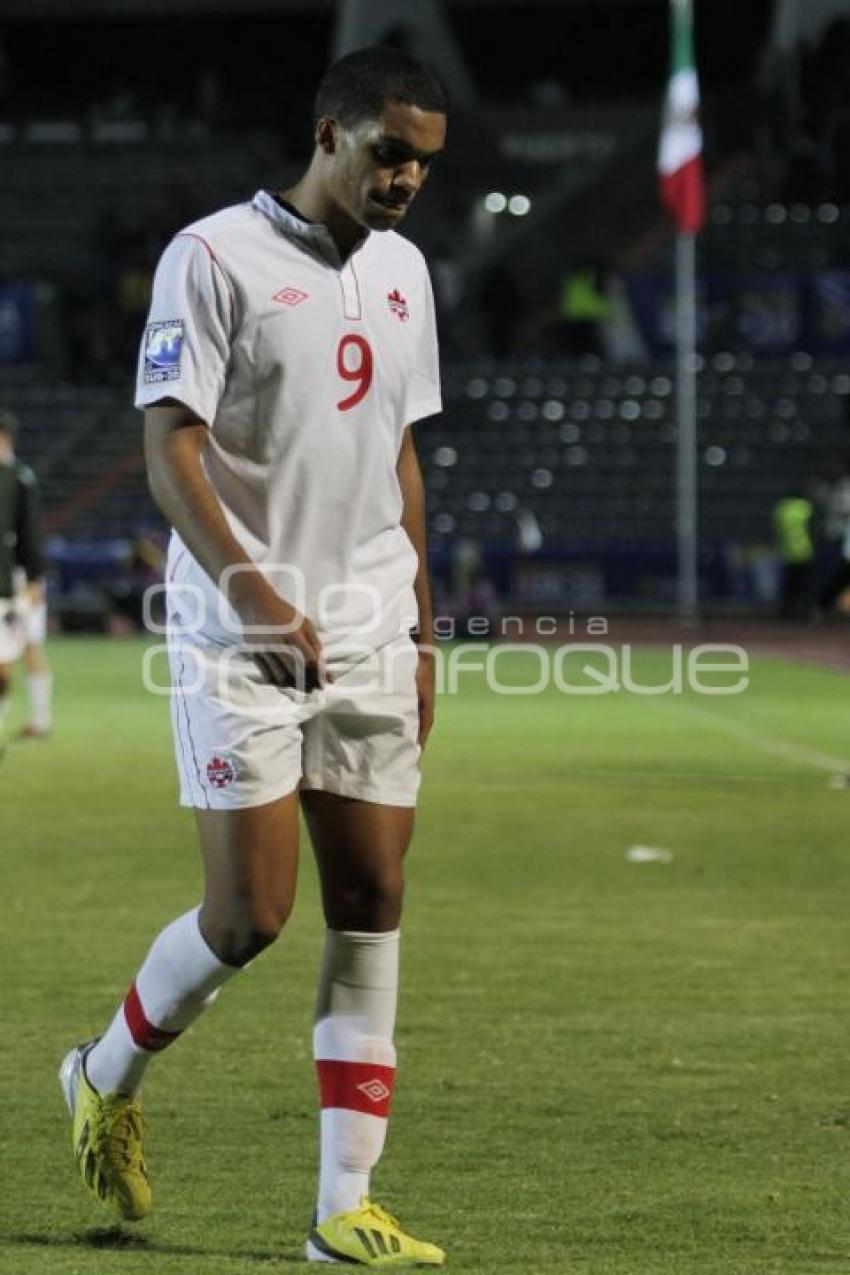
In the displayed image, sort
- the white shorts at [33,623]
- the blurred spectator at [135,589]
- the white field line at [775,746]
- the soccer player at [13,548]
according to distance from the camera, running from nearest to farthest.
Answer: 1. the white field line at [775,746]
2. the soccer player at [13,548]
3. the white shorts at [33,623]
4. the blurred spectator at [135,589]

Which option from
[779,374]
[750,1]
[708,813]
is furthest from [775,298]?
[708,813]

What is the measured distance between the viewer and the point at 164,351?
5.27m

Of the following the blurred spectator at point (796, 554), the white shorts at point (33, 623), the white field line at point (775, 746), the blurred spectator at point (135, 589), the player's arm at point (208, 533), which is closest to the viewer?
the player's arm at point (208, 533)

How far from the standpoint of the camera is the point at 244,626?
5.28 metres

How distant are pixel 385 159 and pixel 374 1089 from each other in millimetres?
1830

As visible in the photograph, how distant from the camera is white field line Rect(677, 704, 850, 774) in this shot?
59.6 feet

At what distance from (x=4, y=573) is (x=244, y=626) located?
1366 cm

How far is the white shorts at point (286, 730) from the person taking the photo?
17.5 ft

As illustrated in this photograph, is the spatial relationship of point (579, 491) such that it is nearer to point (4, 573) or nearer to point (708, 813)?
point (4, 573)

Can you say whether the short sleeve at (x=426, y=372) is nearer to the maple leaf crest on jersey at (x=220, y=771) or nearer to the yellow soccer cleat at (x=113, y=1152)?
the maple leaf crest on jersey at (x=220, y=771)

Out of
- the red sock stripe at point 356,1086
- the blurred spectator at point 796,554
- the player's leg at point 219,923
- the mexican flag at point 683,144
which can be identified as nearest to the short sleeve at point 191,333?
the player's leg at point 219,923

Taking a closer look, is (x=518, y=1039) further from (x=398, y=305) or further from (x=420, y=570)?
(x=398, y=305)

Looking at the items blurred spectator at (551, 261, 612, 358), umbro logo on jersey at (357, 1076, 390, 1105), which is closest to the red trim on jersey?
umbro logo on jersey at (357, 1076, 390, 1105)

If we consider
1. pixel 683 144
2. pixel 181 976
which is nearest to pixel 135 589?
pixel 683 144
